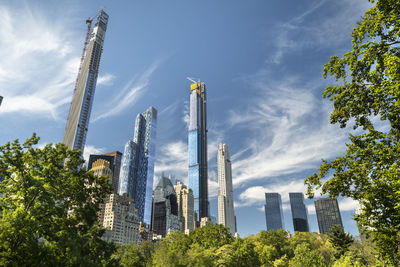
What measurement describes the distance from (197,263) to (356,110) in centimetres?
3947

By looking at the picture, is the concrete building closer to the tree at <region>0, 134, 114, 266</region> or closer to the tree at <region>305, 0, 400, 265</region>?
the tree at <region>0, 134, 114, 266</region>

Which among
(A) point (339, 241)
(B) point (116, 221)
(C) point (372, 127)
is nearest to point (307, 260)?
(A) point (339, 241)

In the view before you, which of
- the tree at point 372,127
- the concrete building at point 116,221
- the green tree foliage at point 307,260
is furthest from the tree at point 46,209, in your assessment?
the concrete building at point 116,221

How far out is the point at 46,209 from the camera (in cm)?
1738

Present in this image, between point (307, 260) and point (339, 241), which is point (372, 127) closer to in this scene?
point (307, 260)

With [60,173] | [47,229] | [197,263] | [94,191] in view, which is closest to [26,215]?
[47,229]

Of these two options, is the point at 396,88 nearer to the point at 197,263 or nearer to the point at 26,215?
the point at 26,215

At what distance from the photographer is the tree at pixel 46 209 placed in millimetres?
14945

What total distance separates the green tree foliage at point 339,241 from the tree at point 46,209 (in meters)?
59.6

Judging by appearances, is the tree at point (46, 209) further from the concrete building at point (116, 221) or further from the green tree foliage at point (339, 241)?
the concrete building at point (116, 221)

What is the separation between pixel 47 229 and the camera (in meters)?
17.9

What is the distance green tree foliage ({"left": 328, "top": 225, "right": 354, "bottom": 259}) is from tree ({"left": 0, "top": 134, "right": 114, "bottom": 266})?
5965 centimetres

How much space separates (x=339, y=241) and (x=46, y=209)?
6694 centimetres

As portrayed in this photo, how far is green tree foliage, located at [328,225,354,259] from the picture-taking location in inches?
2477
